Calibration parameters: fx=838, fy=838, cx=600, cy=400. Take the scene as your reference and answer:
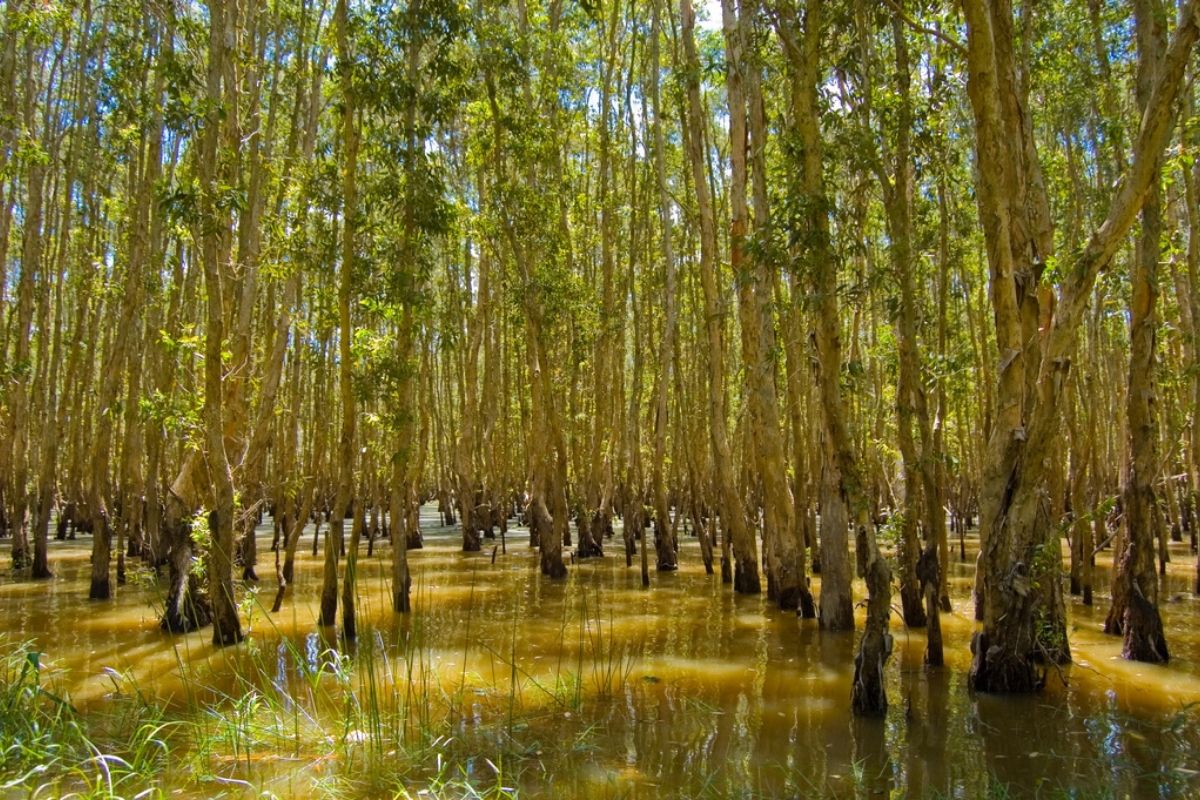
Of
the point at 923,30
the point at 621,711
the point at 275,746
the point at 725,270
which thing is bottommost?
the point at 621,711

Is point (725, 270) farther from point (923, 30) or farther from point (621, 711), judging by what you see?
point (621, 711)

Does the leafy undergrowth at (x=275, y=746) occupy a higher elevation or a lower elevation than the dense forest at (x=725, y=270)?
lower

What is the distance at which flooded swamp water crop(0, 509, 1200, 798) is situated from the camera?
14.6 feet

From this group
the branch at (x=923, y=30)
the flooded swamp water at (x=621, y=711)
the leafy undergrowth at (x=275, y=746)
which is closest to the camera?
the leafy undergrowth at (x=275, y=746)

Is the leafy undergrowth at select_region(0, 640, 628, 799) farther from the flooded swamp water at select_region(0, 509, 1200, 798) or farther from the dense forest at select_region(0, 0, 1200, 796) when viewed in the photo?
the dense forest at select_region(0, 0, 1200, 796)

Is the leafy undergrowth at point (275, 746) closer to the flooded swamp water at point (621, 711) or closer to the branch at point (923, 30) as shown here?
the flooded swamp water at point (621, 711)

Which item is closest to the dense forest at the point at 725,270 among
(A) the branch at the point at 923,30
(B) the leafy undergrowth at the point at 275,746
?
(A) the branch at the point at 923,30

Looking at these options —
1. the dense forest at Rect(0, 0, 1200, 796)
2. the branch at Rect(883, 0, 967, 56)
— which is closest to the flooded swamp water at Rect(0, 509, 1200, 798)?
the dense forest at Rect(0, 0, 1200, 796)

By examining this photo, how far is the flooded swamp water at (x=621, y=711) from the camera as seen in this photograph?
175 inches

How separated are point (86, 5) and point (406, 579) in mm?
8912

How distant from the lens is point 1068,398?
10.7m

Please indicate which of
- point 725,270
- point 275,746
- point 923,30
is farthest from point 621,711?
point 725,270

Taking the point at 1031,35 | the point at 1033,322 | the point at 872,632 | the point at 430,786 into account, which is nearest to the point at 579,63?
the point at 1031,35

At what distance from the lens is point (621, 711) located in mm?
5852
